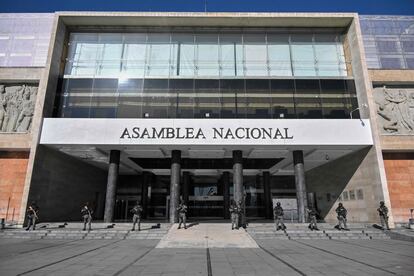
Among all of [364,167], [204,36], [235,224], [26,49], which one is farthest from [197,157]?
[26,49]

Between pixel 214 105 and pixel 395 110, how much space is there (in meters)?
14.5

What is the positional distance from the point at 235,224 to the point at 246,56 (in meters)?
14.2

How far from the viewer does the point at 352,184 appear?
75.9 ft

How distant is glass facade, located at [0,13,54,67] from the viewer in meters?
27.8

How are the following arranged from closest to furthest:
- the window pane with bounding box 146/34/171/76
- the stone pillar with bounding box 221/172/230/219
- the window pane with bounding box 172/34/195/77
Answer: the window pane with bounding box 146/34/171/76, the window pane with bounding box 172/34/195/77, the stone pillar with bounding box 221/172/230/219

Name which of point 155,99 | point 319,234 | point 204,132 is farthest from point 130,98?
point 319,234

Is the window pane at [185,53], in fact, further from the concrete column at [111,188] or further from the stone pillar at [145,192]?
the stone pillar at [145,192]

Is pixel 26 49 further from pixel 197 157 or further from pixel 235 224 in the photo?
pixel 235 224

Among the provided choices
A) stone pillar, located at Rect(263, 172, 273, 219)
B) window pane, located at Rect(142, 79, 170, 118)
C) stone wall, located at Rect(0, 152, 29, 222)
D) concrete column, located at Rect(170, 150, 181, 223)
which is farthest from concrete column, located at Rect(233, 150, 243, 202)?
stone wall, located at Rect(0, 152, 29, 222)

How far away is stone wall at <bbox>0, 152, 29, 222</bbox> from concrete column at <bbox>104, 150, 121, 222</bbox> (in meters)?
6.02

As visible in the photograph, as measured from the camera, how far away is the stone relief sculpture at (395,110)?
70.8ft

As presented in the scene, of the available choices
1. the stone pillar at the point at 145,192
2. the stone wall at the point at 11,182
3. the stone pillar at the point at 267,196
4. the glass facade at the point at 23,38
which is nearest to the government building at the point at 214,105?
the stone wall at the point at 11,182

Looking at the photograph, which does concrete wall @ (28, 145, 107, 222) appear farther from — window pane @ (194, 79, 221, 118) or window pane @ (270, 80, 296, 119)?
window pane @ (270, 80, 296, 119)

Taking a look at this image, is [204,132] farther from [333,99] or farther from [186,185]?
[186,185]
